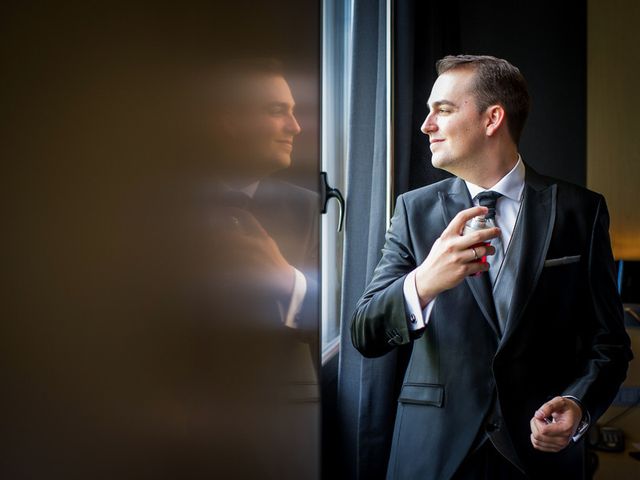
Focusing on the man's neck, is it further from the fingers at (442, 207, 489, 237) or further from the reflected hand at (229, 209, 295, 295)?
the reflected hand at (229, 209, 295, 295)

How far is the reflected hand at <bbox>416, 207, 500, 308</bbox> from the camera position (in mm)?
884

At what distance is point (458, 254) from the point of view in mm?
885

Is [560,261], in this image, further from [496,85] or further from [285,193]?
[285,193]

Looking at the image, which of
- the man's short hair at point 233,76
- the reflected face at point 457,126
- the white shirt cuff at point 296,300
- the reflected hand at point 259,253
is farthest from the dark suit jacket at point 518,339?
the man's short hair at point 233,76

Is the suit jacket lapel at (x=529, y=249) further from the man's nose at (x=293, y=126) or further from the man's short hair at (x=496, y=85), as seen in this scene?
the man's nose at (x=293, y=126)

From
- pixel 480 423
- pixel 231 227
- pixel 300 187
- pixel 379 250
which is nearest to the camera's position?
pixel 231 227

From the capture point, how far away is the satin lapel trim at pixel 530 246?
972 mm

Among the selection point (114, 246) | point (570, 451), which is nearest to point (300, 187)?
point (114, 246)

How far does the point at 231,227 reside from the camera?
0.47 meters

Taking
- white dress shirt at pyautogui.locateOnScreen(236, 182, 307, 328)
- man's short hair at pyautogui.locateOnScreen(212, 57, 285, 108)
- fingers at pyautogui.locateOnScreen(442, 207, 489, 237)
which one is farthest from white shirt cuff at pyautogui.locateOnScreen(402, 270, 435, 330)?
man's short hair at pyautogui.locateOnScreen(212, 57, 285, 108)

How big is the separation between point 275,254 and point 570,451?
0.78m

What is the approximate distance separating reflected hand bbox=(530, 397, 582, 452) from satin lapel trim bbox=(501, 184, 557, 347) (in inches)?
5.6

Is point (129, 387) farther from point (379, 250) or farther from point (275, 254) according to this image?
point (379, 250)

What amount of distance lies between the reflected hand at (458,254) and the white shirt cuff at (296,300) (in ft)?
0.78
